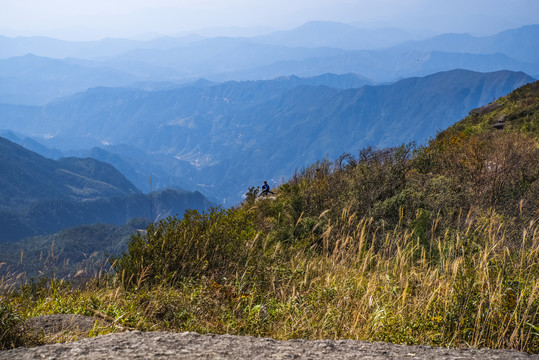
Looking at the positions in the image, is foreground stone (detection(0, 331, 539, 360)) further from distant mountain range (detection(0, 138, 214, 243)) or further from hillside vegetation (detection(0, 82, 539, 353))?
distant mountain range (detection(0, 138, 214, 243))

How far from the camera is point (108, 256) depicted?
5066 millimetres

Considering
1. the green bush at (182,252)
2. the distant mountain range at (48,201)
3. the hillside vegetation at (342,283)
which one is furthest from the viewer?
the distant mountain range at (48,201)

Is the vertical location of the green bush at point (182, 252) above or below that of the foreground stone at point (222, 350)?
above

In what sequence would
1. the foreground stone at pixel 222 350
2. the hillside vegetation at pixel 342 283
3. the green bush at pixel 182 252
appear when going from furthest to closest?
the green bush at pixel 182 252 < the hillside vegetation at pixel 342 283 < the foreground stone at pixel 222 350

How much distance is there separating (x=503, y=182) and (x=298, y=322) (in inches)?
258

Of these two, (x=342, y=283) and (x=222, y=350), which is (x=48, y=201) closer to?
(x=342, y=283)

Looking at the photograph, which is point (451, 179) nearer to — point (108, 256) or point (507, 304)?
point (507, 304)

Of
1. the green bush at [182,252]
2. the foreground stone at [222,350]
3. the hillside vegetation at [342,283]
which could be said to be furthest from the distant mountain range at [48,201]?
the foreground stone at [222,350]

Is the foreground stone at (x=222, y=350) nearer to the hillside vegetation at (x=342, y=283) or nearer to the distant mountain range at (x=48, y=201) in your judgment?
the hillside vegetation at (x=342, y=283)

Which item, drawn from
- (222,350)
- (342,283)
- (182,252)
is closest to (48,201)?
(182,252)

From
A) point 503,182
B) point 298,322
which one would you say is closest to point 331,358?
point 298,322

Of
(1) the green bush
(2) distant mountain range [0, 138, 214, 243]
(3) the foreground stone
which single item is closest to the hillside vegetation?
(1) the green bush

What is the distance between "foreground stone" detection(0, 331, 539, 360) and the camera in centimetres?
239

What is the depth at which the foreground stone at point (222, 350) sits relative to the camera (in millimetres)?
2395
